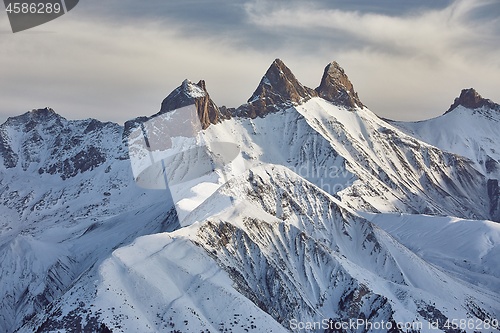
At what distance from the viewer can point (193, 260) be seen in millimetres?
138750

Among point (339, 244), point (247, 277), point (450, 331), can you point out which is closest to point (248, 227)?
point (247, 277)

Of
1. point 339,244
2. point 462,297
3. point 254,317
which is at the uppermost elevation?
point 254,317

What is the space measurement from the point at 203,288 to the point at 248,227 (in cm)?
3786

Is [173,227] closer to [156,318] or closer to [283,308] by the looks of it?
[283,308]

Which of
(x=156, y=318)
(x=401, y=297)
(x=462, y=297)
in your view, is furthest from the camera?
(x=462, y=297)

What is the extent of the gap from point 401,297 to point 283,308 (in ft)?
114

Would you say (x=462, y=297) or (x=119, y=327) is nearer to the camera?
(x=119, y=327)

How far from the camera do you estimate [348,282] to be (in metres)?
163

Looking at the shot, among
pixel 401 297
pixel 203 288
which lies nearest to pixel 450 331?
pixel 401 297

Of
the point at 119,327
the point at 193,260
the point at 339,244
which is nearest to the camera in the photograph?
the point at 119,327

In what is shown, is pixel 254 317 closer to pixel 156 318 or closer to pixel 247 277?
A: pixel 156 318

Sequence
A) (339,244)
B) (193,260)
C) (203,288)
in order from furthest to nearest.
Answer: (339,244), (193,260), (203,288)

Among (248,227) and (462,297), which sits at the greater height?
(248,227)

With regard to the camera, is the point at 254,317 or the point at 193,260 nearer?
the point at 254,317
